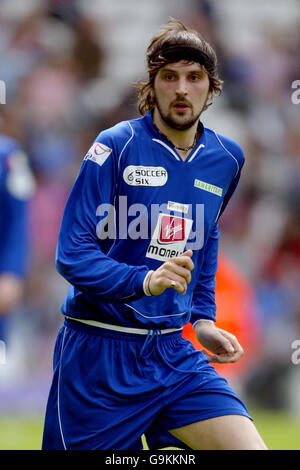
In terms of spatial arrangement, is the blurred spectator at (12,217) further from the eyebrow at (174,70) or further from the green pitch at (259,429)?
the green pitch at (259,429)

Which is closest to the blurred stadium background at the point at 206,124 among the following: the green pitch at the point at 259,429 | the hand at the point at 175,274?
the green pitch at the point at 259,429

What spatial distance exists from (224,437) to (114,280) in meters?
0.72

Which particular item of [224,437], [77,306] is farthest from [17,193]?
[224,437]

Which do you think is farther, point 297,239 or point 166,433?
point 297,239

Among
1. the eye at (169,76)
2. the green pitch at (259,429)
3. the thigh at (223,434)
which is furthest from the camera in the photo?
the green pitch at (259,429)

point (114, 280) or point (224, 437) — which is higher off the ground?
point (114, 280)

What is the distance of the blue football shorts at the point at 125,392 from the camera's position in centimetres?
335

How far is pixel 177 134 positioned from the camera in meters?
3.58

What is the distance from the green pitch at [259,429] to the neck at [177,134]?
318 cm

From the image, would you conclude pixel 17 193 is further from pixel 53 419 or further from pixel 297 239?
pixel 297 239

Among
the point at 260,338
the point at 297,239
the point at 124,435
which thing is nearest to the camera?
the point at 124,435

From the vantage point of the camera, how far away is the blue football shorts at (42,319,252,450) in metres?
3.35

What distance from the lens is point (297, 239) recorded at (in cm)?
818

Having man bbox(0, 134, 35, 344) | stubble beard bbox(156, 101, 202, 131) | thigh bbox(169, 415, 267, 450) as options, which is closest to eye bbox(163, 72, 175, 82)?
stubble beard bbox(156, 101, 202, 131)
